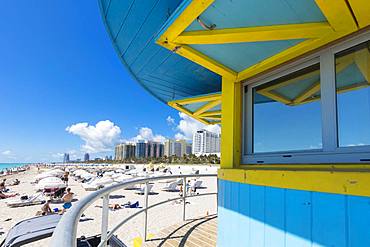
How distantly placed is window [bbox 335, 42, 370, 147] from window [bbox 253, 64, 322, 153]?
19cm

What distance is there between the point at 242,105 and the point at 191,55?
0.93 m

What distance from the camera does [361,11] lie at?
1.68m

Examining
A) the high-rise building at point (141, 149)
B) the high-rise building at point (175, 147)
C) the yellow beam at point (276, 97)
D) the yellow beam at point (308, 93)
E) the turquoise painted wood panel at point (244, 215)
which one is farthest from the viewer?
the high-rise building at point (141, 149)

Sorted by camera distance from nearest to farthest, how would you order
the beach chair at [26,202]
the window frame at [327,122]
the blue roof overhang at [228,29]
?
the blue roof overhang at [228,29] → the window frame at [327,122] → the beach chair at [26,202]

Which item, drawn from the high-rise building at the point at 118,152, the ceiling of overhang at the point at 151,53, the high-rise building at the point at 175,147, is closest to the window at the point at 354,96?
the ceiling of overhang at the point at 151,53

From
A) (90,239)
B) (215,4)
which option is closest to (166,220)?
(90,239)

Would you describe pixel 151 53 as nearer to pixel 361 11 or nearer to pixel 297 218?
pixel 361 11

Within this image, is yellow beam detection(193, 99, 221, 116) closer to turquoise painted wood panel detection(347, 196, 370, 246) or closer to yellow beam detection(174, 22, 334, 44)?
yellow beam detection(174, 22, 334, 44)

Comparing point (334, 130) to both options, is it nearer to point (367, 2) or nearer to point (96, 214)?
point (367, 2)

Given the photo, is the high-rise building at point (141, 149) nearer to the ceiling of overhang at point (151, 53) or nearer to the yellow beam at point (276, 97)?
the ceiling of overhang at point (151, 53)

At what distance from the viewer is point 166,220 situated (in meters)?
8.99

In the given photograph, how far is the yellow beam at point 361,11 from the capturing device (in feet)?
5.28

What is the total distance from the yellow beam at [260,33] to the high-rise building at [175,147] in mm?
87855

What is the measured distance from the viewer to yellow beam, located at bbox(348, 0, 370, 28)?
1609 mm
